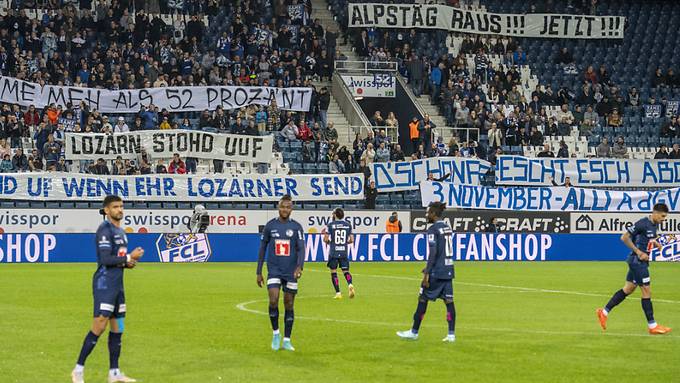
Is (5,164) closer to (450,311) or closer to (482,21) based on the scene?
(482,21)

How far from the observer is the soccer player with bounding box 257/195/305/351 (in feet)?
54.3

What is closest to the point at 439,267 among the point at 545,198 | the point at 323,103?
the point at 545,198

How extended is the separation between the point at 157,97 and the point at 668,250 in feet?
65.5

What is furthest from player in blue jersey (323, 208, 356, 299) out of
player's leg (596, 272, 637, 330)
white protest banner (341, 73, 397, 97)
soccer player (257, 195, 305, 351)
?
white protest banner (341, 73, 397, 97)

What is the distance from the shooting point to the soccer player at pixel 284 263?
16.6 meters

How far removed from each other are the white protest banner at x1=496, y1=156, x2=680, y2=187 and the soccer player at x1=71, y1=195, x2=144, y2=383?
112 feet

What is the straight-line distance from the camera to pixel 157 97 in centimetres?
4581

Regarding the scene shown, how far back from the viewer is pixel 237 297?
26.4 metres

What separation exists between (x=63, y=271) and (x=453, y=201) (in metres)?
16.3

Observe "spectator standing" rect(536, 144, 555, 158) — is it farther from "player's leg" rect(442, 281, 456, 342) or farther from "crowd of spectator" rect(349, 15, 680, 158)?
"player's leg" rect(442, 281, 456, 342)

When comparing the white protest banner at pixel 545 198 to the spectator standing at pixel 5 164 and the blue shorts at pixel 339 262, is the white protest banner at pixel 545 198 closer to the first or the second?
the spectator standing at pixel 5 164

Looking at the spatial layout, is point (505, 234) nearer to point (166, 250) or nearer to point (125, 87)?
point (166, 250)

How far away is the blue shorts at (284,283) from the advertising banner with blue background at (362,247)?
22.1m

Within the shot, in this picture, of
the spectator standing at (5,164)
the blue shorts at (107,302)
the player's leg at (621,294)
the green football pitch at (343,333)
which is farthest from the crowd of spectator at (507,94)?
the blue shorts at (107,302)
